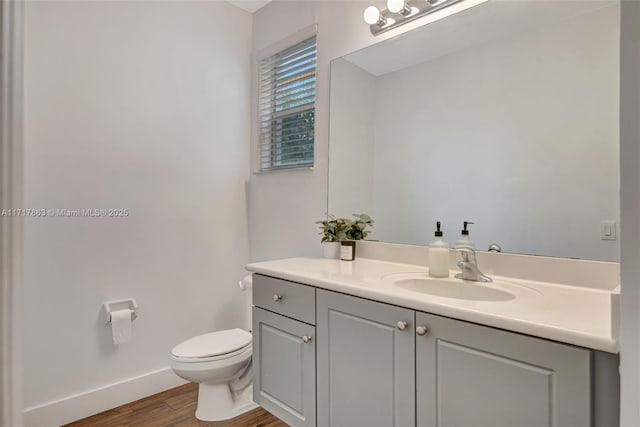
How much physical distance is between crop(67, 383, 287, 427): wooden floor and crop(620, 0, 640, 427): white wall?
5.76 ft

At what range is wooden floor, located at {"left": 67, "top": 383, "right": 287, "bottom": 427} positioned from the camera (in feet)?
6.32

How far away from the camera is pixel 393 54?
1.86m

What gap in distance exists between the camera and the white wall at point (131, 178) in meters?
1.86

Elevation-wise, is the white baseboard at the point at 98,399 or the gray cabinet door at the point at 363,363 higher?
the gray cabinet door at the point at 363,363

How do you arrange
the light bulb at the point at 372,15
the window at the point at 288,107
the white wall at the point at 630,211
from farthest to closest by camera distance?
the window at the point at 288,107
the light bulb at the point at 372,15
the white wall at the point at 630,211

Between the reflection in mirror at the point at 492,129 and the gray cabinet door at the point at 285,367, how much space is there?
2.32 feet

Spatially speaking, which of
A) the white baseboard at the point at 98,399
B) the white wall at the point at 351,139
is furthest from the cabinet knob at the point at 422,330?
the white baseboard at the point at 98,399

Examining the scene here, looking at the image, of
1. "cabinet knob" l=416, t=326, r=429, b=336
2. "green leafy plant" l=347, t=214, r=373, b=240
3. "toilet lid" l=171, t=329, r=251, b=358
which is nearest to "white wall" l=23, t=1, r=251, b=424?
"toilet lid" l=171, t=329, r=251, b=358

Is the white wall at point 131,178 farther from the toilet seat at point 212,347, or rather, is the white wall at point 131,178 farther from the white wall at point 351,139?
the white wall at point 351,139

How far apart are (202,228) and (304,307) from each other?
1263 mm

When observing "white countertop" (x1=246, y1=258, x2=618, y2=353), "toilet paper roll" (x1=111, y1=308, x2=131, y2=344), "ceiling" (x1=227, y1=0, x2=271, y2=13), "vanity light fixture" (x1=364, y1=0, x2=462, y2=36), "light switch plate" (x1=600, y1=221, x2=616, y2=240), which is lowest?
"toilet paper roll" (x1=111, y1=308, x2=131, y2=344)

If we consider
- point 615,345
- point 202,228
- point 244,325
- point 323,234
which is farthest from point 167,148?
point 615,345

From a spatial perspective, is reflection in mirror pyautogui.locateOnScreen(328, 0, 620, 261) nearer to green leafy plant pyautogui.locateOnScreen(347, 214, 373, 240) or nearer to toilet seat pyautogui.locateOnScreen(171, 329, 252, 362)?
green leafy plant pyautogui.locateOnScreen(347, 214, 373, 240)

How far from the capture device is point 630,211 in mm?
596
